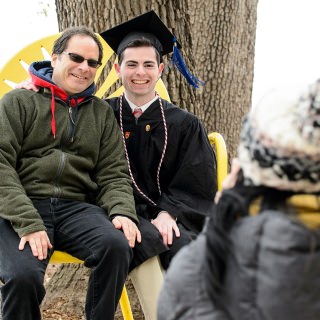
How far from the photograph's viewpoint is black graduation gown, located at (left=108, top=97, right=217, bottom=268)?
3057 mm

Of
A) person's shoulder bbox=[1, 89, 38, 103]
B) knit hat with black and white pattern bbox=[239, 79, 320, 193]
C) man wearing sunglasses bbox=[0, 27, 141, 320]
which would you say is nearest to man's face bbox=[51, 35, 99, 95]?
man wearing sunglasses bbox=[0, 27, 141, 320]

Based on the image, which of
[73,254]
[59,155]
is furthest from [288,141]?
[59,155]

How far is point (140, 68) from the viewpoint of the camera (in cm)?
314

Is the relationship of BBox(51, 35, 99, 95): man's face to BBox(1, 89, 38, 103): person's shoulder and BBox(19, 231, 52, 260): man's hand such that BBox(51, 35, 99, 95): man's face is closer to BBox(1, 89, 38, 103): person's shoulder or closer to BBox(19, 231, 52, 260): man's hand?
BBox(1, 89, 38, 103): person's shoulder

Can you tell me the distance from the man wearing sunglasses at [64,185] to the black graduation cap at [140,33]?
0.65 feet

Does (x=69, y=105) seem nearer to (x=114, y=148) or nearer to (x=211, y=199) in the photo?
(x=114, y=148)

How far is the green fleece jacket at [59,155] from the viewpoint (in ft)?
9.29

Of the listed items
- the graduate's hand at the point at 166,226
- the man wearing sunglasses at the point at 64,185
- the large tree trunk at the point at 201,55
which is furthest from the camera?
the large tree trunk at the point at 201,55

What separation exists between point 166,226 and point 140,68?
872mm

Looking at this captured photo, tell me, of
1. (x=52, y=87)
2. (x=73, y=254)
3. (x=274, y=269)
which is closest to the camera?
(x=274, y=269)

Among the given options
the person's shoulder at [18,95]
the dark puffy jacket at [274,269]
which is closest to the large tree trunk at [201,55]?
the person's shoulder at [18,95]

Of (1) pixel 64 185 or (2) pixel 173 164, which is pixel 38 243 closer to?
(1) pixel 64 185

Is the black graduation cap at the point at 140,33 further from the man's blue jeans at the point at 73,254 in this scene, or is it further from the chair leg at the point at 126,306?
the chair leg at the point at 126,306

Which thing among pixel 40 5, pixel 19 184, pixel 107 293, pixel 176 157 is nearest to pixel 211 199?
pixel 176 157
